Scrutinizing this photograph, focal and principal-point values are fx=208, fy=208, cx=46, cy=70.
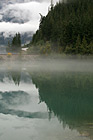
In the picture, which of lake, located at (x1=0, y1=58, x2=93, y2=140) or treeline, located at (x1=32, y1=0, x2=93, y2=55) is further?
treeline, located at (x1=32, y1=0, x2=93, y2=55)

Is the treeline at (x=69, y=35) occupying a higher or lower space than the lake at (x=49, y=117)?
higher

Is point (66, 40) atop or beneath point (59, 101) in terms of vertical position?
atop

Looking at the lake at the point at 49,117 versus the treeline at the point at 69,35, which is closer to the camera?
the lake at the point at 49,117

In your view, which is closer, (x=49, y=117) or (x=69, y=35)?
(x=49, y=117)

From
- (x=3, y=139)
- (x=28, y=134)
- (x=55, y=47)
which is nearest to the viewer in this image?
(x=3, y=139)

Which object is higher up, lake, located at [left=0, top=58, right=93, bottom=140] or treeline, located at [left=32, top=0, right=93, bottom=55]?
treeline, located at [left=32, top=0, right=93, bottom=55]

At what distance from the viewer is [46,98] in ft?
72.5

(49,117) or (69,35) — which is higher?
(69,35)

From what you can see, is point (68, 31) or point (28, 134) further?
point (68, 31)

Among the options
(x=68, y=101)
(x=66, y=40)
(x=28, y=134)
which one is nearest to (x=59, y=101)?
(x=68, y=101)

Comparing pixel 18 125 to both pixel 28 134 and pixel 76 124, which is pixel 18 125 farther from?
pixel 76 124

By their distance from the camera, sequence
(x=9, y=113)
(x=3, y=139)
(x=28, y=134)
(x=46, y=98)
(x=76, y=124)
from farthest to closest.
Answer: (x=46, y=98)
(x=9, y=113)
(x=76, y=124)
(x=28, y=134)
(x=3, y=139)

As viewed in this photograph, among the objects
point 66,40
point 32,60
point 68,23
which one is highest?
point 68,23

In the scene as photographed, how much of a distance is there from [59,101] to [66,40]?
A: 57.0m
